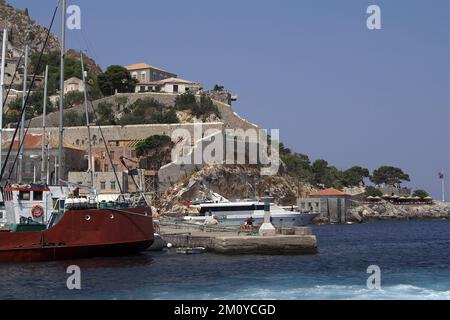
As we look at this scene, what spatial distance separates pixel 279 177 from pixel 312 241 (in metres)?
38.8

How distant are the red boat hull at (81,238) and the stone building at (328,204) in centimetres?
4180

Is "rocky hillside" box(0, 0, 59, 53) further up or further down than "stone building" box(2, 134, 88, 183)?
further up

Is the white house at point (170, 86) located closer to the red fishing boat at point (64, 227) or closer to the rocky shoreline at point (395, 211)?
the rocky shoreline at point (395, 211)

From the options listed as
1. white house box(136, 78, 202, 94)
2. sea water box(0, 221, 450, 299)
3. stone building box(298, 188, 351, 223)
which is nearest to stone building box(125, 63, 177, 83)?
white house box(136, 78, 202, 94)

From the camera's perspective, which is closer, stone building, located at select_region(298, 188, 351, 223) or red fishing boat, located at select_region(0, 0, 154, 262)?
red fishing boat, located at select_region(0, 0, 154, 262)

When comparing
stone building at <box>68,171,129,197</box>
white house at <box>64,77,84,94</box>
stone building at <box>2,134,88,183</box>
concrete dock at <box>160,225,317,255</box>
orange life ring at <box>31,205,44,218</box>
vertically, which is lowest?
concrete dock at <box>160,225,317,255</box>

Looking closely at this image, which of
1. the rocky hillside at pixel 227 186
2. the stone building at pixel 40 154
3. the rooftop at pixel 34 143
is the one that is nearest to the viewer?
the stone building at pixel 40 154

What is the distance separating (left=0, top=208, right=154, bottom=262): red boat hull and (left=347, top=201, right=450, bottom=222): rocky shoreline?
171ft

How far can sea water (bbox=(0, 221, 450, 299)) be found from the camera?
18688 mm

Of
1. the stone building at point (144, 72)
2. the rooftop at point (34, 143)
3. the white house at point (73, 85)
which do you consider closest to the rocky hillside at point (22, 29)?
the stone building at point (144, 72)

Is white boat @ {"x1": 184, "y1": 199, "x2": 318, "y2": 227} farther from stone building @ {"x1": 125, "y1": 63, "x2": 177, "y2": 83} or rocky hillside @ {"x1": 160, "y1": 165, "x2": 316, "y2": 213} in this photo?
stone building @ {"x1": 125, "y1": 63, "x2": 177, "y2": 83}

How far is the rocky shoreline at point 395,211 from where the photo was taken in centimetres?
8281

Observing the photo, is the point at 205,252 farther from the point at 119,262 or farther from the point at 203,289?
the point at 203,289
